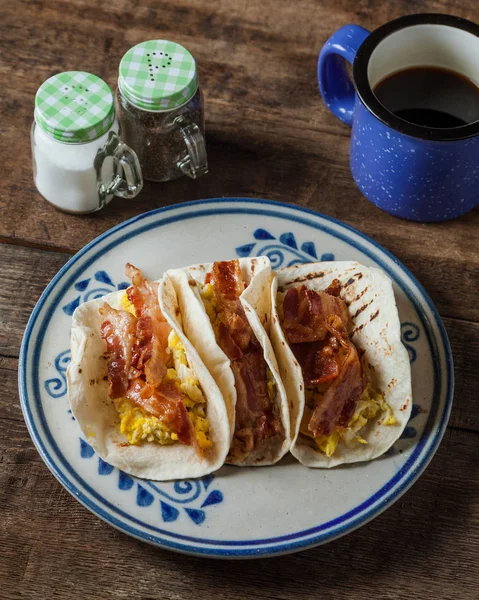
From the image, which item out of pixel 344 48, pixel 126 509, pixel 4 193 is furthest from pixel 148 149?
pixel 126 509

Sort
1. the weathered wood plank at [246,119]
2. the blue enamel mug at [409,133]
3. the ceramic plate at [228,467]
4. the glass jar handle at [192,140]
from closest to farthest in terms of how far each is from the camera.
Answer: the ceramic plate at [228,467], the blue enamel mug at [409,133], the glass jar handle at [192,140], the weathered wood plank at [246,119]

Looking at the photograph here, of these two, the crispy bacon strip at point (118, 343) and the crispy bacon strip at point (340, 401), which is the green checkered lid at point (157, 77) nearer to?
the crispy bacon strip at point (118, 343)

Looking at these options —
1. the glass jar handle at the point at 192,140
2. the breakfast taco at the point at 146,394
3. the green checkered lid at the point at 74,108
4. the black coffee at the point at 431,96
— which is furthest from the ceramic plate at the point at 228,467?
the black coffee at the point at 431,96

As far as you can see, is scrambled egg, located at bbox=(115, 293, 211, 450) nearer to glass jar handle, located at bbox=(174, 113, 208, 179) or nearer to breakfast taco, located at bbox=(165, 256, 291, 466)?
breakfast taco, located at bbox=(165, 256, 291, 466)

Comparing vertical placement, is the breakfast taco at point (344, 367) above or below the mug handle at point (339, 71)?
below

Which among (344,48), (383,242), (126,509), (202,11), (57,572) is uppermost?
(344,48)

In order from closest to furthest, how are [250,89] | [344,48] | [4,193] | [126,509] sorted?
[126,509] → [344,48] → [4,193] → [250,89]

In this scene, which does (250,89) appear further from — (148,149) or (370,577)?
(370,577)
